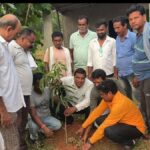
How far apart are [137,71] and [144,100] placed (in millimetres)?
506

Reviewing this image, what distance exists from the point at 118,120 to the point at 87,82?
112cm

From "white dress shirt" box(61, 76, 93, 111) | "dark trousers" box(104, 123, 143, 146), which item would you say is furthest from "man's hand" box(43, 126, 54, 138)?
"dark trousers" box(104, 123, 143, 146)

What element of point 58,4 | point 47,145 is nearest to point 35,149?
point 47,145

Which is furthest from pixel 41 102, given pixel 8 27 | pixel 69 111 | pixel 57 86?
pixel 8 27

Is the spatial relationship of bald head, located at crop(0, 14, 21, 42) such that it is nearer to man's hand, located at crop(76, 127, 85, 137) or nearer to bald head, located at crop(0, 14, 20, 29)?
bald head, located at crop(0, 14, 20, 29)

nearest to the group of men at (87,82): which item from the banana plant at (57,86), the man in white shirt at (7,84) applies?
the man in white shirt at (7,84)

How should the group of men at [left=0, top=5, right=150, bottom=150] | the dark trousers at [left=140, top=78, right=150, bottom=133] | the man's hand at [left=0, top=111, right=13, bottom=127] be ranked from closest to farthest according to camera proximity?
the man's hand at [left=0, top=111, right=13, bottom=127] < the group of men at [left=0, top=5, right=150, bottom=150] < the dark trousers at [left=140, top=78, right=150, bottom=133]

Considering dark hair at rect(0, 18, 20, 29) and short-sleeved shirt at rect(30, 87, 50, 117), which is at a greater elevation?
dark hair at rect(0, 18, 20, 29)

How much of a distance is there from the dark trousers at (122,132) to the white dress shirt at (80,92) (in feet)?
3.10

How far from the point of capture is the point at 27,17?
6.94m

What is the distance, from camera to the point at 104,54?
5766 millimetres

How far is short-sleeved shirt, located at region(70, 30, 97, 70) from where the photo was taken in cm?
609

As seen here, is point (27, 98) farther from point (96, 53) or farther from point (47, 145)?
point (96, 53)

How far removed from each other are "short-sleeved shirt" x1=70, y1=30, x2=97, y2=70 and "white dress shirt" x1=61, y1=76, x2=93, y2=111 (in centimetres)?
40
